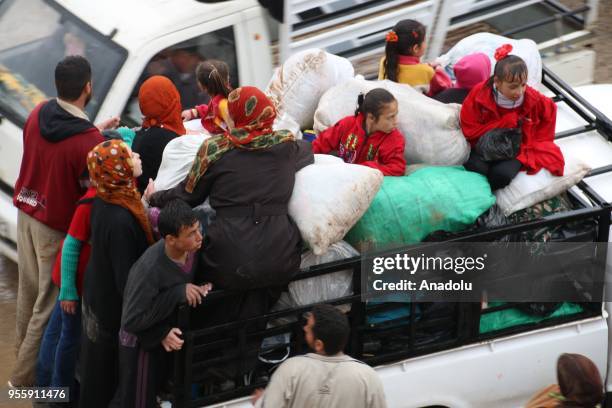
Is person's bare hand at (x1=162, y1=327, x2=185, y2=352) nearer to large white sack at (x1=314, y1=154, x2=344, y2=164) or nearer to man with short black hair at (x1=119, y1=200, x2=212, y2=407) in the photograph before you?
man with short black hair at (x1=119, y1=200, x2=212, y2=407)

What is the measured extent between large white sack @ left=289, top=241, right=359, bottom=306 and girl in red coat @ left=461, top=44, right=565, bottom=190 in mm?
887

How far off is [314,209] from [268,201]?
20 centimetres

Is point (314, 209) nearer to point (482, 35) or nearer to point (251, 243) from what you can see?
point (251, 243)

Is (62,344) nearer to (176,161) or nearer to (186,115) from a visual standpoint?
(176,161)

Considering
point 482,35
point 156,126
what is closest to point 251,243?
point 156,126

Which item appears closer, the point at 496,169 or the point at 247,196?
the point at 247,196

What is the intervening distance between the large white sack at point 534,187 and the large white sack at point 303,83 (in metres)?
1.18

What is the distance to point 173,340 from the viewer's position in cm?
388

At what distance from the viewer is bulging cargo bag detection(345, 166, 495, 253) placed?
14.4 feet

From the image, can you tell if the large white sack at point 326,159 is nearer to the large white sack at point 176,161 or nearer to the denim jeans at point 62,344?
the large white sack at point 176,161

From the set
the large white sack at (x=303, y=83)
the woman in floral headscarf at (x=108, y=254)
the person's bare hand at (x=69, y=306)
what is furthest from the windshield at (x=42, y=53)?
the woman in floral headscarf at (x=108, y=254)

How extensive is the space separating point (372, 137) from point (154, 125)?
1.07 metres

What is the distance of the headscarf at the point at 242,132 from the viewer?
13.5ft

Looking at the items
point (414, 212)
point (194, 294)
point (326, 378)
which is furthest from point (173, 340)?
point (414, 212)
